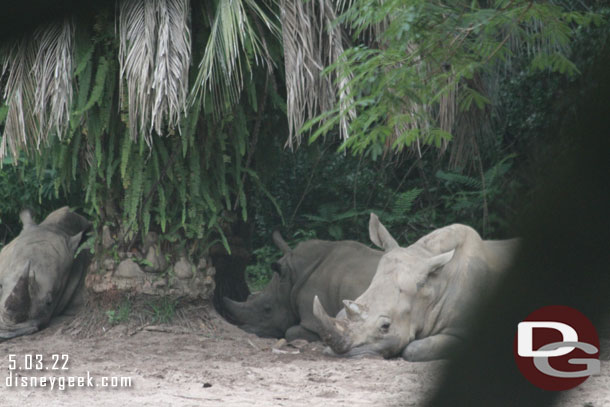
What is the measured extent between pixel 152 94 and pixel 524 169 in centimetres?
559

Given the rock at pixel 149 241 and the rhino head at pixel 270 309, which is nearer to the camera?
the rock at pixel 149 241

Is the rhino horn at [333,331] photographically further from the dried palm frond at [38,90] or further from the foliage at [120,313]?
the dried palm frond at [38,90]

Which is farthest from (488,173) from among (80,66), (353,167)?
(80,66)

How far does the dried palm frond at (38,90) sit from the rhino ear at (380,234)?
2.70 m

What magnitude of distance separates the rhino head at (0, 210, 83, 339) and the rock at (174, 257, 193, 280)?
4.27 ft

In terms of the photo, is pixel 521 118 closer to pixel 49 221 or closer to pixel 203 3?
pixel 203 3

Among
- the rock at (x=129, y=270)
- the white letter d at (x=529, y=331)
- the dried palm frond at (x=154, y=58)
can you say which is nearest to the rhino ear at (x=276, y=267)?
the rock at (x=129, y=270)

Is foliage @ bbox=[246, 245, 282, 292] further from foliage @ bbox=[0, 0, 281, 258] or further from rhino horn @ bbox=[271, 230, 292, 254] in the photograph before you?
foliage @ bbox=[0, 0, 281, 258]

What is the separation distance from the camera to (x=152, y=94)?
6.02 metres

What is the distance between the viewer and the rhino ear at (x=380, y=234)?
6.82m

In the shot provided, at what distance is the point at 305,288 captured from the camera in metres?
7.62

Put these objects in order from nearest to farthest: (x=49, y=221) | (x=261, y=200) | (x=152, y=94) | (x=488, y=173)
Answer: (x=152, y=94)
(x=49, y=221)
(x=488, y=173)
(x=261, y=200)

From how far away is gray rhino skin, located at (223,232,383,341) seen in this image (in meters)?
7.29
